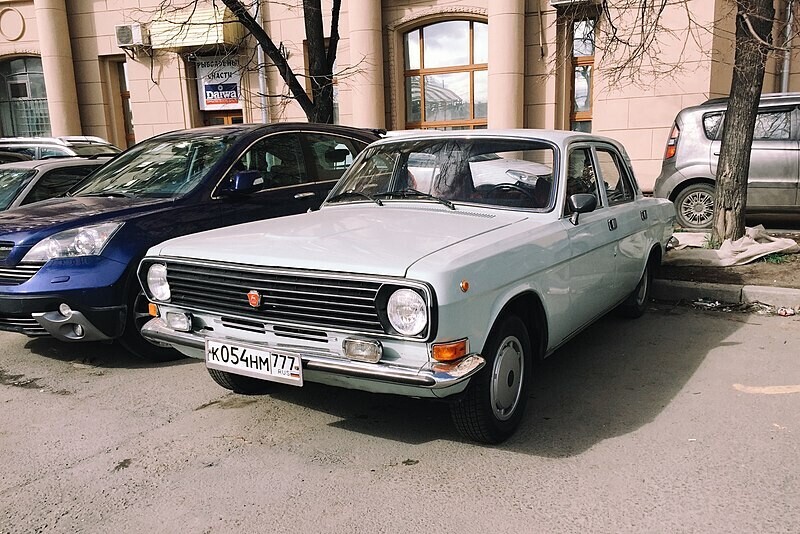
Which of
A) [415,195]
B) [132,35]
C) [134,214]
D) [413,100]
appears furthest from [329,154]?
[132,35]

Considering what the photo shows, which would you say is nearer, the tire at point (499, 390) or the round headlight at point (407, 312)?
the round headlight at point (407, 312)

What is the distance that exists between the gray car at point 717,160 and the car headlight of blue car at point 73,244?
A: 7406 mm

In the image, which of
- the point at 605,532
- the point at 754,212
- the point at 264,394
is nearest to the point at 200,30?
the point at 754,212

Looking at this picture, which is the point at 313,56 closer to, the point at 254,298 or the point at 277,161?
the point at 277,161

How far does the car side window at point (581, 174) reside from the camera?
441 centimetres

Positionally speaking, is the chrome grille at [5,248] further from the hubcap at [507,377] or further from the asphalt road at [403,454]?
the hubcap at [507,377]

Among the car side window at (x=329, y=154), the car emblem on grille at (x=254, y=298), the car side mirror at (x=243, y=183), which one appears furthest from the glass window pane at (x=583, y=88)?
the car emblem on grille at (x=254, y=298)

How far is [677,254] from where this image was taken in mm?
7555

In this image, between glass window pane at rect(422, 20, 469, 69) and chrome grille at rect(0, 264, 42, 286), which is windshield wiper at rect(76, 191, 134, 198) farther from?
glass window pane at rect(422, 20, 469, 69)

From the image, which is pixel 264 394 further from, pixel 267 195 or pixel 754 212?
pixel 754 212

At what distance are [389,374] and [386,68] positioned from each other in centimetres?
1321

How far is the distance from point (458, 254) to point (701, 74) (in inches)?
435

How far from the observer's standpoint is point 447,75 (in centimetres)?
1520

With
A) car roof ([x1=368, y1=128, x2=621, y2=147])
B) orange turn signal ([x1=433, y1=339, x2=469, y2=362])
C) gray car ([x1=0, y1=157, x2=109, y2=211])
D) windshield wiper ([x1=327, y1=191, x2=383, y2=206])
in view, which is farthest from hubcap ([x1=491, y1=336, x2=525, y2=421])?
gray car ([x1=0, y1=157, x2=109, y2=211])
